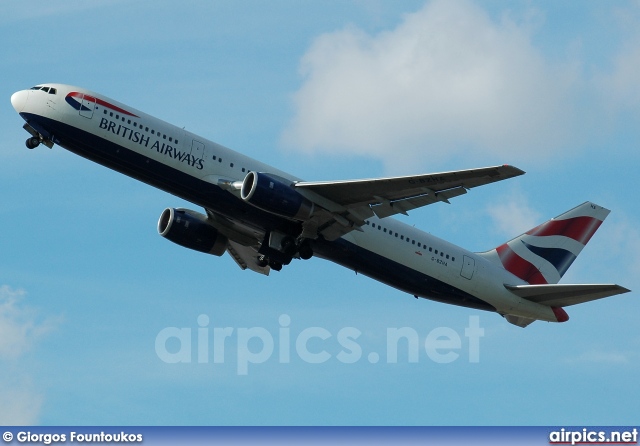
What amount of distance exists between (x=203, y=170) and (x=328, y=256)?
7.32 m

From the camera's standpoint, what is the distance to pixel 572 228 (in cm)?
5519

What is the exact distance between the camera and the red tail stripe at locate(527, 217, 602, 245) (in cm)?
5494

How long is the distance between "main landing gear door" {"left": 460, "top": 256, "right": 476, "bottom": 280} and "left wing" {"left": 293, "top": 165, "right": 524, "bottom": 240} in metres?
6.74

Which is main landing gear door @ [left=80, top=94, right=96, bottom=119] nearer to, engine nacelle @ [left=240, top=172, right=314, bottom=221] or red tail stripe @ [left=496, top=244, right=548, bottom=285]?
engine nacelle @ [left=240, top=172, right=314, bottom=221]

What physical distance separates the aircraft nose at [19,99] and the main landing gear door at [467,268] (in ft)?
68.9

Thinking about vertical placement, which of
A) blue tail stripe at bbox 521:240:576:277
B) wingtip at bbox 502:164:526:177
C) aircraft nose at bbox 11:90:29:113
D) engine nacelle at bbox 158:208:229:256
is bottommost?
wingtip at bbox 502:164:526:177

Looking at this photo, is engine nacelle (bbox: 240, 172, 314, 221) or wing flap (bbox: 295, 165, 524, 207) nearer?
wing flap (bbox: 295, 165, 524, 207)

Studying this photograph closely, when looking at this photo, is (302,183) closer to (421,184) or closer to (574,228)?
(421,184)

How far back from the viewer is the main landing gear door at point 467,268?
5028 centimetres

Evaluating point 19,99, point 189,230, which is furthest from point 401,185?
point 19,99

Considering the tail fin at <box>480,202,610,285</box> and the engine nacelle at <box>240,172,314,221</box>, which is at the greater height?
the tail fin at <box>480,202,610,285</box>

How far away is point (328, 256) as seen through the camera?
48.3 metres

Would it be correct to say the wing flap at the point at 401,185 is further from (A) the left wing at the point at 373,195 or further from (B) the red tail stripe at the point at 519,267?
(B) the red tail stripe at the point at 519,267

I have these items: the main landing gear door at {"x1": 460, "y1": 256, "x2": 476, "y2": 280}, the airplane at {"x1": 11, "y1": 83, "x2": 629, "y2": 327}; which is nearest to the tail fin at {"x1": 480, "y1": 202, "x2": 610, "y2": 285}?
the airplane at {"x1": 11, "y1": 83, "x2": 629, "y2": 327}
